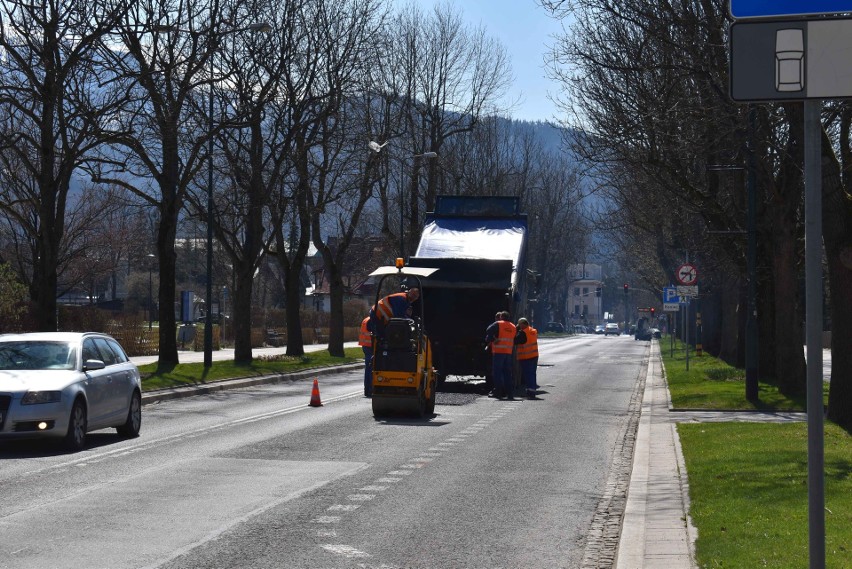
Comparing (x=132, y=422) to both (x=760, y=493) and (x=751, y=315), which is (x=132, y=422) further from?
(x=751, y=315)

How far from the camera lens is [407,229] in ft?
200

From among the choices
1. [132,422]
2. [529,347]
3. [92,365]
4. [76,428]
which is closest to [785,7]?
[76,428]

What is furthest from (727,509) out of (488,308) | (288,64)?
(288,64)

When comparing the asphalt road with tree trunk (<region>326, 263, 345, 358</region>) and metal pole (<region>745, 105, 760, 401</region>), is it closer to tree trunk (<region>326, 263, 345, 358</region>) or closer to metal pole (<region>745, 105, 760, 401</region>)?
metal pole (<region>745, 105, 760, 401</region>)

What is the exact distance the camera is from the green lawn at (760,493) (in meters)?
8.18

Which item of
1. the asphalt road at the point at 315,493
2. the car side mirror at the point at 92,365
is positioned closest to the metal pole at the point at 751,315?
the asphalt road at the point at 315,493

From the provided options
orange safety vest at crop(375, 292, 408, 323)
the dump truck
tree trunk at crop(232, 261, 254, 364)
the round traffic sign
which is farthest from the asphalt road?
tree trunk at crop(232, 261, 254, 364)

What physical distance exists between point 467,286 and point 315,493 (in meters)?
15.6

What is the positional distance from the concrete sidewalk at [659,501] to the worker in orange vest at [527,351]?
20.2 feet

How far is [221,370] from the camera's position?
3419 centimetres

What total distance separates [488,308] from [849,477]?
15982mm

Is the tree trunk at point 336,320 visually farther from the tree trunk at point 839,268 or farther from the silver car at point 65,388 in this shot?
the tree trunk at point 839,268

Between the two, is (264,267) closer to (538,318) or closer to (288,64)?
(538,318)

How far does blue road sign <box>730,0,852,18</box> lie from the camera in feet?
19.0
